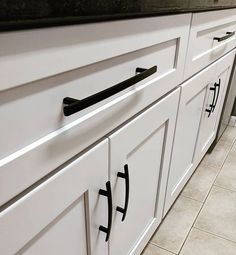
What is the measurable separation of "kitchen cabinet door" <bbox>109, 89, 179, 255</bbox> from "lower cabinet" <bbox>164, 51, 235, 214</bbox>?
79 mm

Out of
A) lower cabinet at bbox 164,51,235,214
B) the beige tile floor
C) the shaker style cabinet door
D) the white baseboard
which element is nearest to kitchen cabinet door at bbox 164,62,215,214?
lower cabinet at bbox 164,51,235,214

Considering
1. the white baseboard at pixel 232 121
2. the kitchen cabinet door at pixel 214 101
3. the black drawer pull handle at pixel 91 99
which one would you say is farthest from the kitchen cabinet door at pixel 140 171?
the white baseboard at pixel 232 121

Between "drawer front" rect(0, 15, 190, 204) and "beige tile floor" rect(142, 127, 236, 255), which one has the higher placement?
"drawer front" rect(0, 15, 190, 204)

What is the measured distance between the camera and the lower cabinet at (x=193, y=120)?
0.89 meters

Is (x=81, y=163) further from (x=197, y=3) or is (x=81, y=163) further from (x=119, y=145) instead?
(x=197, y=3)

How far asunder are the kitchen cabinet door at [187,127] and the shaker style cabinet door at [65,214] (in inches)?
16.8

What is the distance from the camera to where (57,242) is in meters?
0.45

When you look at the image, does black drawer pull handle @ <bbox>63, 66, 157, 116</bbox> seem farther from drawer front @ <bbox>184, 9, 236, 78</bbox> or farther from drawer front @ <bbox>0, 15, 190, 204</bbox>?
drawer front @ <bbox>184, 9, 236, 78</bbox>

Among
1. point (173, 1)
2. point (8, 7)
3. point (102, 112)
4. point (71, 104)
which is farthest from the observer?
point (173, 1)

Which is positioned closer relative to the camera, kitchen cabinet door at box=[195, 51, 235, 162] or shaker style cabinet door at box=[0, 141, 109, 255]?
shaker style cabinet door at box=[0, 141, 109, 255]

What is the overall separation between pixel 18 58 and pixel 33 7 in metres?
0.06

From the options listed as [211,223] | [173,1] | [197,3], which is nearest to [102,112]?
[173,1]

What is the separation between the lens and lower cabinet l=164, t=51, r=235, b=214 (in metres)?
0.89

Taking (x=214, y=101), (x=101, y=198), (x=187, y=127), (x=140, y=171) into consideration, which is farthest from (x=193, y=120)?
(x=101, y=198)
